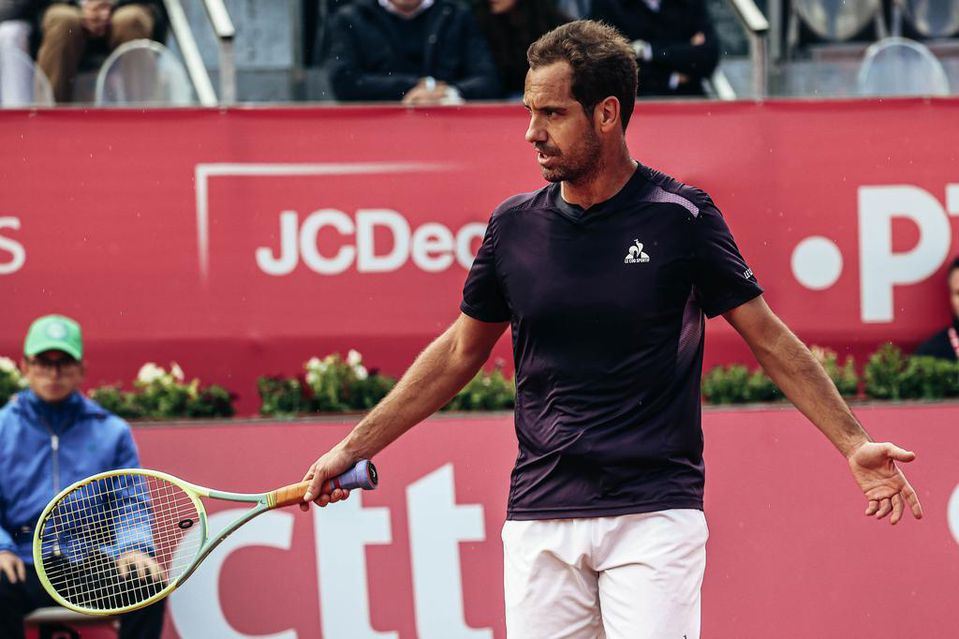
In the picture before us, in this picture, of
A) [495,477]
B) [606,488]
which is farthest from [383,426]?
[495,477]

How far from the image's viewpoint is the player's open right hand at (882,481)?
4012 mm

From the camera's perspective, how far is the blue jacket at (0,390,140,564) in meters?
6.67

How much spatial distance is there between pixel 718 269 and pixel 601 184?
Answer: 38cm

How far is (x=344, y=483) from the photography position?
432cm

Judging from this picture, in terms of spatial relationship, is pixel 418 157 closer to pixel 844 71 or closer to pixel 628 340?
pixel 844 71

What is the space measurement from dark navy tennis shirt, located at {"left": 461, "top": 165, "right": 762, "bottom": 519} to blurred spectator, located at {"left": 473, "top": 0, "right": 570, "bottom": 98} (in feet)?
15.3

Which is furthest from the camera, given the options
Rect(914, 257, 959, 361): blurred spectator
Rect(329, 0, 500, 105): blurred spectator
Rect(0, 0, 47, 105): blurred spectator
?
Rect(329, 0, 500, 105): blurred spectator

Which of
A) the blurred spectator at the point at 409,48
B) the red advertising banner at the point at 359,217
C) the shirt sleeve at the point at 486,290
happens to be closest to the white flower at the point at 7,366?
the red advertising banner at the point at 359,217

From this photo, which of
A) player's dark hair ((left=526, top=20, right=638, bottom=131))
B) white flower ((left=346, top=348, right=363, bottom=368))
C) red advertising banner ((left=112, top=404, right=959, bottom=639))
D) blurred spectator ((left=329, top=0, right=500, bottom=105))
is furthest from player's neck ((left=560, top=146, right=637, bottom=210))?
blurred spectator ((left=329, top=0, right=500, bottom=105))

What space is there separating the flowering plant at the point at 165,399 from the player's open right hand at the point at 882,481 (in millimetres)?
4089

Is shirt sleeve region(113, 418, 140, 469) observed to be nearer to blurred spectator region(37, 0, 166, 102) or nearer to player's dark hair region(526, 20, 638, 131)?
blurred spectator region(37, 0, 166, 102)

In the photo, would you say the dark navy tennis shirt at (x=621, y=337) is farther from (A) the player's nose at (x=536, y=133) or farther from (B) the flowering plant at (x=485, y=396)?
(B) the flowering plant at (x=485, y=396)

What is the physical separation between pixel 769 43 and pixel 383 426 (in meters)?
5.63

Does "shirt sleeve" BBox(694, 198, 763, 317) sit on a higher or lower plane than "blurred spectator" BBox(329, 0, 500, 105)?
lower
